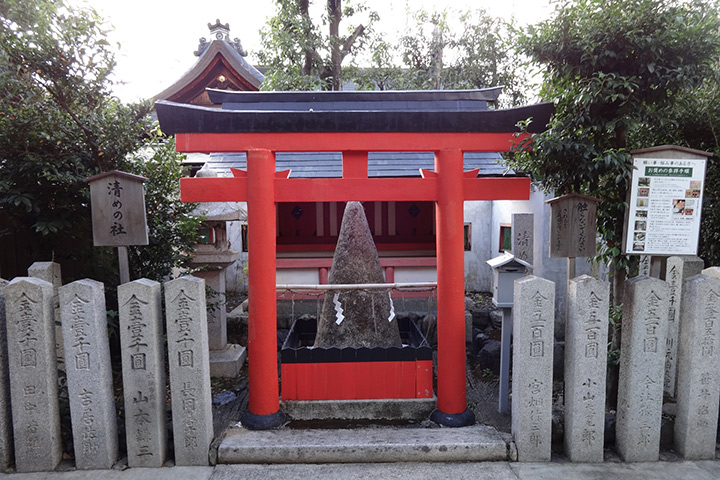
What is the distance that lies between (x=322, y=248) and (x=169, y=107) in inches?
244

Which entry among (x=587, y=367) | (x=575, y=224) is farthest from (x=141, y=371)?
(x=575, y=224)

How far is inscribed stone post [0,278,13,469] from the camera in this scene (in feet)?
11.8

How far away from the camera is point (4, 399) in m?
3.62

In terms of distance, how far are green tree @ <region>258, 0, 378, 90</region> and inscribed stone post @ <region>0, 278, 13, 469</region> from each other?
7388mm

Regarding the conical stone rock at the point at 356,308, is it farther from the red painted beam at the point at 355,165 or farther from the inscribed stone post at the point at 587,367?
the inscribed stone post at the point at 587,367

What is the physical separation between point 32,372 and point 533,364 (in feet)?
14.5

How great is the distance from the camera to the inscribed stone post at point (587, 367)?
11.8ft

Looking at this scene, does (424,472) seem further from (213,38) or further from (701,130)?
(213,38)

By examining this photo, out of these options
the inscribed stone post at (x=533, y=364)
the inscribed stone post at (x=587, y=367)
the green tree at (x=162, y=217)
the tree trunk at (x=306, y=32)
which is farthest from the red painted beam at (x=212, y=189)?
the tree trunk at (x=306, y=32)

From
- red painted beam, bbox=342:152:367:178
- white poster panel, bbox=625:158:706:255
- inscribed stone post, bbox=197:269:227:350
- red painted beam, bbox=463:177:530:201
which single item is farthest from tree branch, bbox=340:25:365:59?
white poster panel, bbox=625:158:706:255

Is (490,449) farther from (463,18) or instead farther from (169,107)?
(463,18)

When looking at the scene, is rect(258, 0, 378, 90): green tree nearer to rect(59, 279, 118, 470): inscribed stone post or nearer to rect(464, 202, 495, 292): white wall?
rect(464, 202, 495, 292): white wall

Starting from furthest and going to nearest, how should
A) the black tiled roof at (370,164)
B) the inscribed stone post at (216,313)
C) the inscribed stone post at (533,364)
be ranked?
the black tiled roof at (370,164)
the inscribed stone post at (216,313)
the inscribed stone post at (533,364)

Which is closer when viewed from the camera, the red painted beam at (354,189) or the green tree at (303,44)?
the red painted beam at (354,189)
